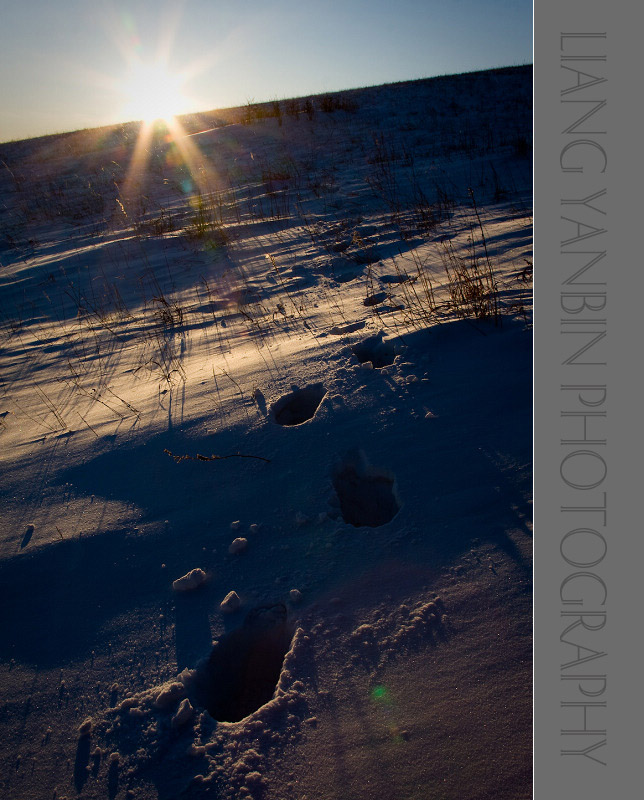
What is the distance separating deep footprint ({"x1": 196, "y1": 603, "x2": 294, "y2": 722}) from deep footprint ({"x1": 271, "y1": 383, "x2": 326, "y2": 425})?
2.85 ft

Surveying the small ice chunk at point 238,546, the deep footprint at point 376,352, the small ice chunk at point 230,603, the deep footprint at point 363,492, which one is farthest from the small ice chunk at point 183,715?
the deep footprint at point 376,352

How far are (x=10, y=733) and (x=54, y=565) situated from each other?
0.51m

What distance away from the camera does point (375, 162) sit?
6.63m

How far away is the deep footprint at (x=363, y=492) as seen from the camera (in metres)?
1.54

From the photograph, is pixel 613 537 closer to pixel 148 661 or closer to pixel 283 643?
pixel 283 643

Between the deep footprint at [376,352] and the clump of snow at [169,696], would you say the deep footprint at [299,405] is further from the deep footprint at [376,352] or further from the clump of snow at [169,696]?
the clump of snow at [169,696]

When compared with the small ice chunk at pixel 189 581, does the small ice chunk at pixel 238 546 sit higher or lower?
higher

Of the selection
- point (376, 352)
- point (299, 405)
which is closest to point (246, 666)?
→ point (299, 405)

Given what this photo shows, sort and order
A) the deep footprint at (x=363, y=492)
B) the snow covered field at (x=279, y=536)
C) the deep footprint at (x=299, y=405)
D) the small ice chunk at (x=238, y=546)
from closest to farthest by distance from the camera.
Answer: the snow covered field at (x=279, y=536) < the small ice chunk at (x=238, y=546) < the deep footprint at (x=363, y=492) < the deep footprint at (x=299, y=405)

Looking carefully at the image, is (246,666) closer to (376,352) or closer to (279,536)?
(279,536)

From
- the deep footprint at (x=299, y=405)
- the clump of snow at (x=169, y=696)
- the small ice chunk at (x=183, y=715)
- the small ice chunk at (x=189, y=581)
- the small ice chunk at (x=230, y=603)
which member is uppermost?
the deep footprint at (x=299, y=405)

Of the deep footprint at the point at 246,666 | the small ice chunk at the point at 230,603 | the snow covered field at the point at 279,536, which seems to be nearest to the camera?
the snow covered field at the point at 279,536

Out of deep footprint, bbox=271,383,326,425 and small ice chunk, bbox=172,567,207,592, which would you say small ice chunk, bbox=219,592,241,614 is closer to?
small ice chunk, bbox=172,567,207,592

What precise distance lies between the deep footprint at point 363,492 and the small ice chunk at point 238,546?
332 mm
